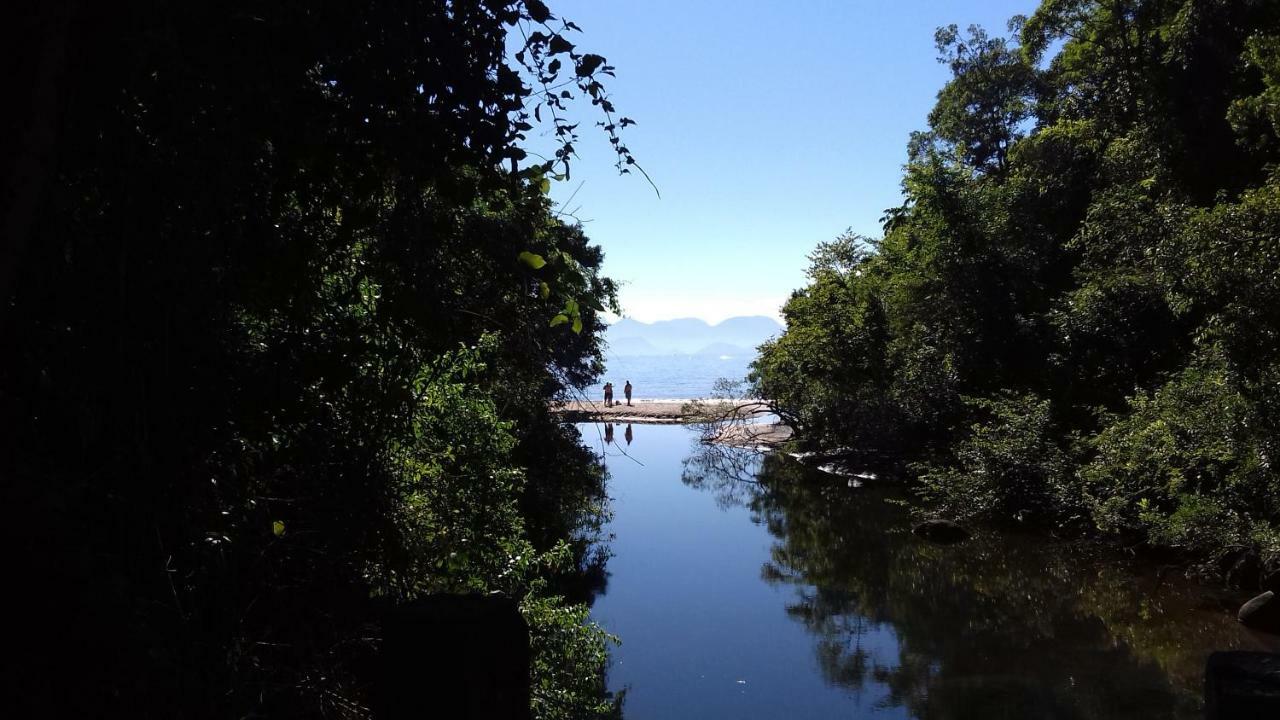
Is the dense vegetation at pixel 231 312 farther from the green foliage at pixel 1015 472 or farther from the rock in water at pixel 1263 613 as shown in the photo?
the green foliage at pixel 1015 472

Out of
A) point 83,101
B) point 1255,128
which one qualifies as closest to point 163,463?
point 83,101

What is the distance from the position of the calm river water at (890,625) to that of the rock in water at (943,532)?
0.30 meters

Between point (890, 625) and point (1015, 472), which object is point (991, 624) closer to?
point (890, 625)

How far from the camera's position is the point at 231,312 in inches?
123

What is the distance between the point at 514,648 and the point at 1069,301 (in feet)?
68.1

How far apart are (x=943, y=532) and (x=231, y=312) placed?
1725 centimetres

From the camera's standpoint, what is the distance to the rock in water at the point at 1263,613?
11.4 metres

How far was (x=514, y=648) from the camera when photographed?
5.02 feet

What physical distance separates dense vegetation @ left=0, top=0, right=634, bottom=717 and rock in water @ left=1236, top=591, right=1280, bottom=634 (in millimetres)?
11951

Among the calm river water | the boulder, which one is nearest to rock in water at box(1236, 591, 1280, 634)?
the calm river water

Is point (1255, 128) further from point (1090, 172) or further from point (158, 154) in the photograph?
point (158, 154)

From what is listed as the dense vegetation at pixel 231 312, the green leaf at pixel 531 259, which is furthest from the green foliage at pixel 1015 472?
the green leaf at pixel 531 259

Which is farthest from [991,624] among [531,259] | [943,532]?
[531,259]

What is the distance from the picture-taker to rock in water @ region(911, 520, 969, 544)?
17766 mm
